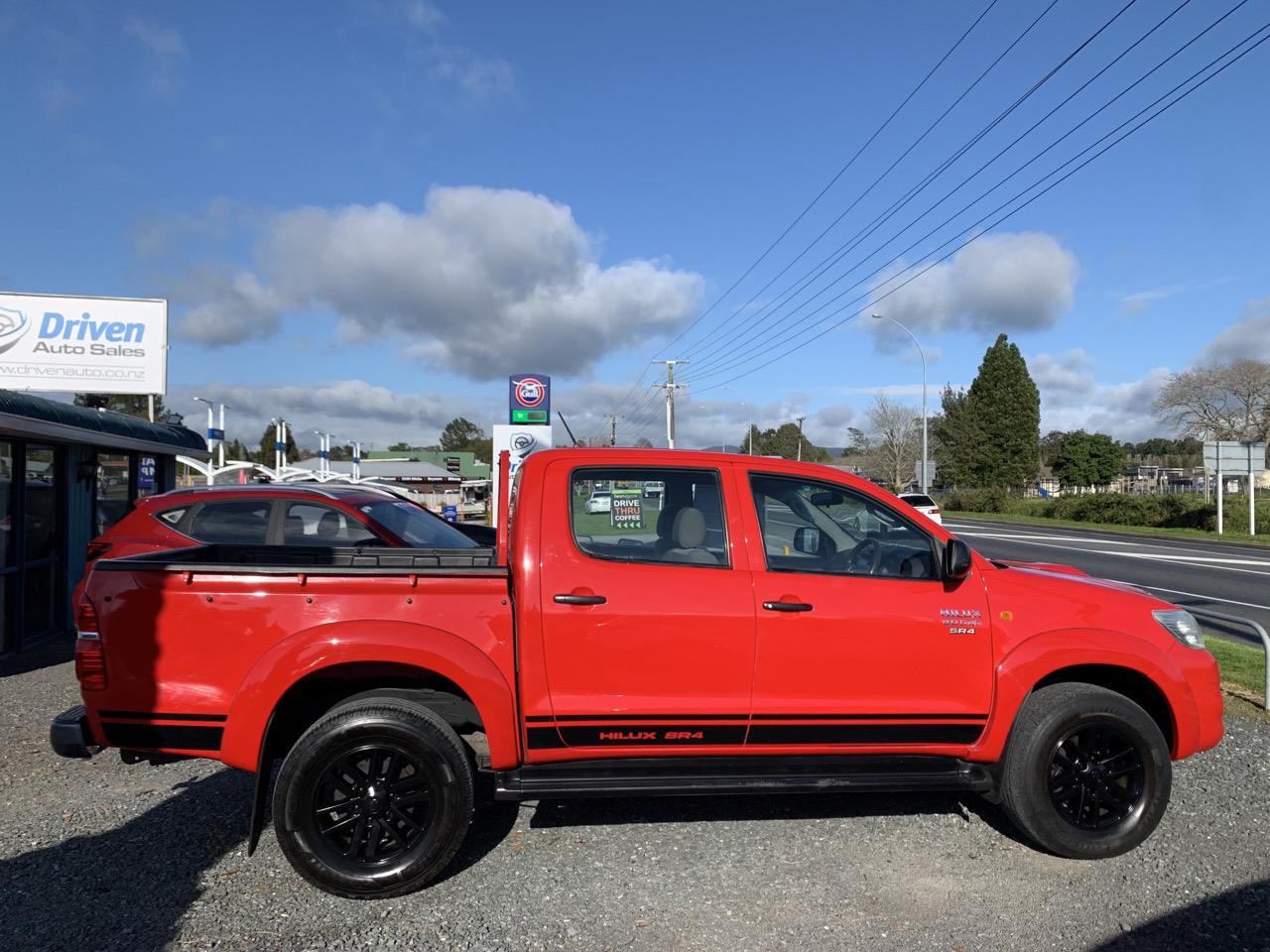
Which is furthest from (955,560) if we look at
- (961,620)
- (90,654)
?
(90,654)

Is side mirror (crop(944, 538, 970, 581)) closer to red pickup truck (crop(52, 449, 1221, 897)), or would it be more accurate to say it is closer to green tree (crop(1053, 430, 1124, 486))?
red pickup truck (crop(52, 449, 1221, 897))

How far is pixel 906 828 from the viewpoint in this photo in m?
4.54

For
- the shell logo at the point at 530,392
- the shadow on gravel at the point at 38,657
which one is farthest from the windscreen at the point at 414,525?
the shell logo at the point at 530,392

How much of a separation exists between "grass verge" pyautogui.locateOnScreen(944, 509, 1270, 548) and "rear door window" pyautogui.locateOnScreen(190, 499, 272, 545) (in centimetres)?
2911

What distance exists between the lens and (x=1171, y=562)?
65.4 ft

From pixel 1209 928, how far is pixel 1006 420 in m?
68.4

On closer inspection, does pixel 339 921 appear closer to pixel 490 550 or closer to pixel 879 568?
pixel 490 550

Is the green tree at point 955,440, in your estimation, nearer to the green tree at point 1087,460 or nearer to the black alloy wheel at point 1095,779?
the green tree at point 1087,460

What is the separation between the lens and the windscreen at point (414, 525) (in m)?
8.11

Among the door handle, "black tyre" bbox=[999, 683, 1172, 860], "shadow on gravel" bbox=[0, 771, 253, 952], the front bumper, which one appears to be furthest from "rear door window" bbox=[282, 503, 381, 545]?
"black tyre" bbox=[999, 683, 1172, 860]

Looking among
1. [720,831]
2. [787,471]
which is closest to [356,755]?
[720,831]

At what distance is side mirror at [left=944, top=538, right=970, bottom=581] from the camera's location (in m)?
4.04

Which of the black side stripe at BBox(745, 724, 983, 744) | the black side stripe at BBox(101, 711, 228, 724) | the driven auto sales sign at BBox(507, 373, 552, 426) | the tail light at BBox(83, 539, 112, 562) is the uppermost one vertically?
the driven auto sales sign at BBox(507, 373, 552, 426)

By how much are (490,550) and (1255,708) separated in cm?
587
